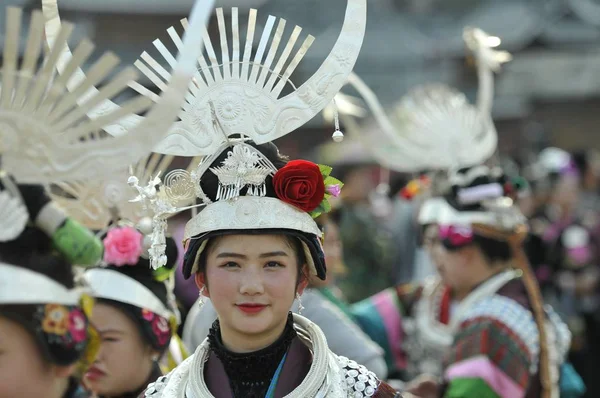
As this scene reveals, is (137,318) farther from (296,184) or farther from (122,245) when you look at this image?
(296,184)

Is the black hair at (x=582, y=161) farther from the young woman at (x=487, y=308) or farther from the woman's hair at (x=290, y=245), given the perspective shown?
the woman's hair at (x=290, y=245)

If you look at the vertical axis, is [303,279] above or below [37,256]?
below

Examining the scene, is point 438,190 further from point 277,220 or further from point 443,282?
point 277,220

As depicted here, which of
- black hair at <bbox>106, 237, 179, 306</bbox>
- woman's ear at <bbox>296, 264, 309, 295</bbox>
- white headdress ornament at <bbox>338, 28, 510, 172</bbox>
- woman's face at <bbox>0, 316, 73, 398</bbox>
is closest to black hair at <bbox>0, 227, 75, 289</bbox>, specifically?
woman's face at <bbox>0, 316, 73, 398</bbox>

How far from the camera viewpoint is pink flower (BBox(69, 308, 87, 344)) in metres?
2.62

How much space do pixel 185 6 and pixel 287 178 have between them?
10.4 meters

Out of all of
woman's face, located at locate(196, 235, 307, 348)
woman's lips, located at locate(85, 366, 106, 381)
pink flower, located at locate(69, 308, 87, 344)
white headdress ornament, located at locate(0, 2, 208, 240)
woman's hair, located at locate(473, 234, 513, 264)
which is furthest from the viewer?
woman's hair, located at locate(473, 234, 513, 264)

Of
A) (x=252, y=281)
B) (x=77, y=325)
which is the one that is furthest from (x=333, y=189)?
(x=77, y=325)

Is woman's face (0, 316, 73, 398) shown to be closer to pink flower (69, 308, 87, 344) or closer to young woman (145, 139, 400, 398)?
pink flower (69, 308, 87, 344)

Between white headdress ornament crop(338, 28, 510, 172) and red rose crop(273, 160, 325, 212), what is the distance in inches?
135

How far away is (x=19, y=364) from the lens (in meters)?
2.57

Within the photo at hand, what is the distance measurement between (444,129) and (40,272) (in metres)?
4.66

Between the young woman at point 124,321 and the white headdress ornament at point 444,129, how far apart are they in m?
2.78

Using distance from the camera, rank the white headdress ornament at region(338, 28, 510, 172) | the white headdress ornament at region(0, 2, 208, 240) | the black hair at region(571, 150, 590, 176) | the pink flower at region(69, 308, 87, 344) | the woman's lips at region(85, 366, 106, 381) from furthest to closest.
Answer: the black hair at region(571, 150, 590, 176) < the white headdress ornament at region(338, 28, 510, 172) < the woman's lips at region(85, 366, 106, 381) < the pink flower at region(69, 308, 87, 344) < the white headdress ornament at region(0, 2, 208, 240)
